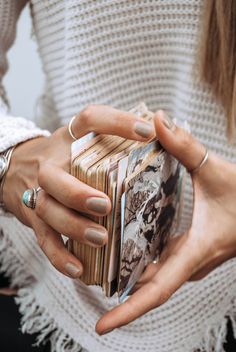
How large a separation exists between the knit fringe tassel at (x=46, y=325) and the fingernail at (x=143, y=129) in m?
0.30

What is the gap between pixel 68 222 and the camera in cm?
48

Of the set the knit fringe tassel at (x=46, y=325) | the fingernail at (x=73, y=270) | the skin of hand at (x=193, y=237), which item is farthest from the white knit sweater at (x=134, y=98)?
the fingernail at (x=73, y=270)

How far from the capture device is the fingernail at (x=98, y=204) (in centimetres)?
45

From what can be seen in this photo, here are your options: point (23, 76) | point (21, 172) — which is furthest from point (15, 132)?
point (23, 76)

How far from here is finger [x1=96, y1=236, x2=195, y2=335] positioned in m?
0.50

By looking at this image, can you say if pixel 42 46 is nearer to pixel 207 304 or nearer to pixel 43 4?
pixel 43 4

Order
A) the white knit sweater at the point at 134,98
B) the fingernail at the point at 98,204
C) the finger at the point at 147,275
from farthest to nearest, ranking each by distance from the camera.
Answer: the white knit sweater at the point at 134,98 → the finger at the point at 147,275 → the fingernail at the point at 98,204

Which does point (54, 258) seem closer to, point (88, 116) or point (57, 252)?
point (57, 252)

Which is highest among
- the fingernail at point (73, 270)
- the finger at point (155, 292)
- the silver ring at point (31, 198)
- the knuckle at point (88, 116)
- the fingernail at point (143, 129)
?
the knuckle at point (88, 116)

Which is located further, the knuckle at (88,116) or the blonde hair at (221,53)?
the blonde hair at (221,53)

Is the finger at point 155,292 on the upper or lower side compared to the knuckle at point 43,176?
lower

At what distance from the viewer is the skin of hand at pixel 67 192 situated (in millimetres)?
461

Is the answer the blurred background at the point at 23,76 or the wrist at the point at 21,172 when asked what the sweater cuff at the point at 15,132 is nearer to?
the wrist at the point at 21,172

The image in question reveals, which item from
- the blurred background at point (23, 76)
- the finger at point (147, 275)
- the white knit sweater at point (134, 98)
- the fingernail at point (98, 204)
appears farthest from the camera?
the blurred background at point (23, 76)
